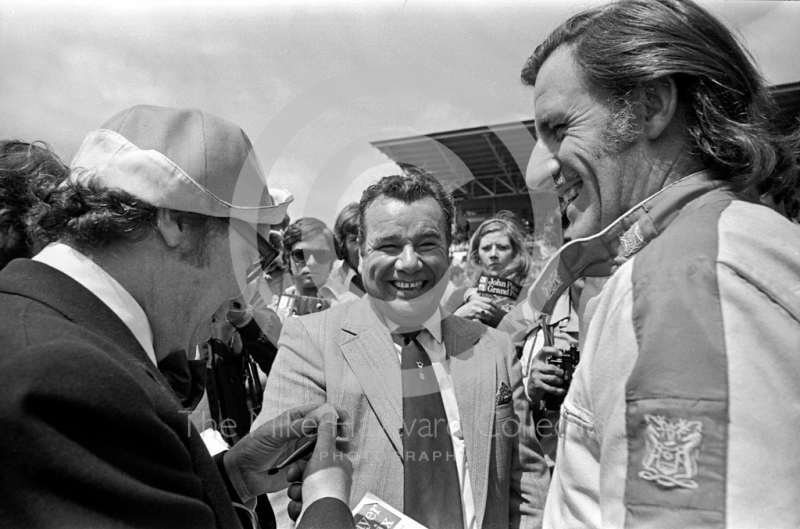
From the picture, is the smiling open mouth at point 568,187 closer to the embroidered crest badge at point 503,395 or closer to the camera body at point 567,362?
the embroidered crest badge at point 503,395

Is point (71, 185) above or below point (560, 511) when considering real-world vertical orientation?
above

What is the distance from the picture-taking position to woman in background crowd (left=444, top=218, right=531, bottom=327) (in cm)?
382

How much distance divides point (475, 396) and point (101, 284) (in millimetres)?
1594

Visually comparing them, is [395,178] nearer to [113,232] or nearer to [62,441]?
[113,232]

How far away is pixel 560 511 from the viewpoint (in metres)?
1.23

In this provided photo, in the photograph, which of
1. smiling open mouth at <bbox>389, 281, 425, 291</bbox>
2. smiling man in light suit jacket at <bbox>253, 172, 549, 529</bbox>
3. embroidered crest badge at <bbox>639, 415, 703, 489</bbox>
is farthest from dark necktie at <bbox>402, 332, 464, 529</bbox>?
embroidered crest badge at <bbox>639, 415, 703, 489</bbox>

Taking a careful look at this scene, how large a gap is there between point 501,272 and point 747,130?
2.96m

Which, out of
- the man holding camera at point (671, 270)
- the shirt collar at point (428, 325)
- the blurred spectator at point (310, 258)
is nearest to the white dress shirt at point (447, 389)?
the shirt collar at point (428, 325)

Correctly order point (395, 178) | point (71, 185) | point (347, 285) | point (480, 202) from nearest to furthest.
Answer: point (71, 185) → point (395, 178) → point (347, 285) → point (480, 202)

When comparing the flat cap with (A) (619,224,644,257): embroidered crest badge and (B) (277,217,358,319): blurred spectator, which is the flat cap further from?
(B) (277,217,358,319): blurred spectator

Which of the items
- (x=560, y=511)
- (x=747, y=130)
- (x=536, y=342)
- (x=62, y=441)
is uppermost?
(x=747, y=130)

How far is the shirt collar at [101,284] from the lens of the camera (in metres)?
1.22

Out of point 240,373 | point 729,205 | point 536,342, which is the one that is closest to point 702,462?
point 729,205

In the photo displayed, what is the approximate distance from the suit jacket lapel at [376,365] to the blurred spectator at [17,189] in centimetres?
131
